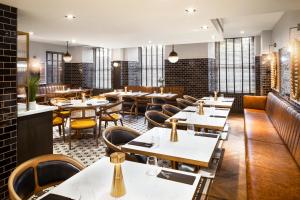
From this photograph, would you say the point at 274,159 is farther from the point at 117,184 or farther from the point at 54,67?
the point at 54,67

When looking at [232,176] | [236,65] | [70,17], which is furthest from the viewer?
[236,65]

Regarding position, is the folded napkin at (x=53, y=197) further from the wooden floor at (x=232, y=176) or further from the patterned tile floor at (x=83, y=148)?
the patterned tile floor at (x=83, y=148)

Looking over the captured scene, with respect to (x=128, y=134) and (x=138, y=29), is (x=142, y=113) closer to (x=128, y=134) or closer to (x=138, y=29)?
(x=138, y=29)

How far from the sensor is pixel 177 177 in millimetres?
1681

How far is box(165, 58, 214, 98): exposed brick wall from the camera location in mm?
9125

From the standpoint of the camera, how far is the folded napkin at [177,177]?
63.8 inches

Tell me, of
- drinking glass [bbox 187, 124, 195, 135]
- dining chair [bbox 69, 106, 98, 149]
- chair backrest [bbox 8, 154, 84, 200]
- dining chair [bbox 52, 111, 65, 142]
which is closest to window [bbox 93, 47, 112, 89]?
dining chair [bbox 52, 111, 65, 142]

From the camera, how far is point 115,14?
4.07m

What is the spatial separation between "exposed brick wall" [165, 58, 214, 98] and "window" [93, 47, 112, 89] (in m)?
3.49

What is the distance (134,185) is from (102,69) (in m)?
10.8

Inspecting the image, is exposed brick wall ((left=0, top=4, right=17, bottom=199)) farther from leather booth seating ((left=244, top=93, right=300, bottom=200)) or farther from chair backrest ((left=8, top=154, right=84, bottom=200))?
leather booth seating ((left=244, top=93, right=300, bottom=200))


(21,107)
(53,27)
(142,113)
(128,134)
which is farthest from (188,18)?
(142,113)

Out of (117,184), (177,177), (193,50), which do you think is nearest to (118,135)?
(177,177)

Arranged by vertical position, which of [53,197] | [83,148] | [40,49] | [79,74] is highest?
[40,49]
